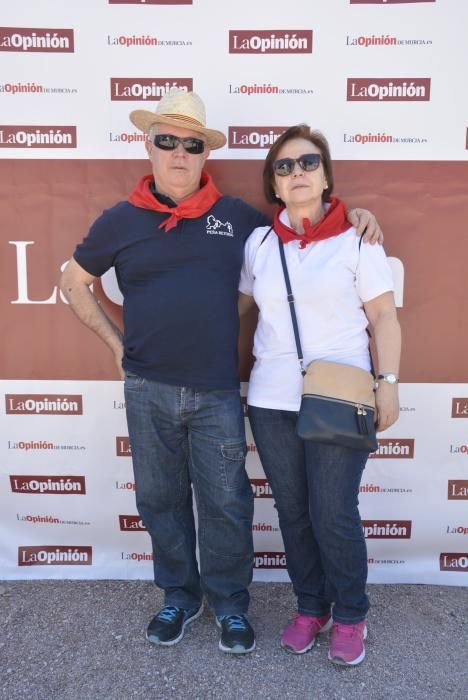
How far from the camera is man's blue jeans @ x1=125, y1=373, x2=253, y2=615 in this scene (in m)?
2.35

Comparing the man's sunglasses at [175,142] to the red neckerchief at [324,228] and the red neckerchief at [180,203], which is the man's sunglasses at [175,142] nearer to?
the red neckerchief at [180,203]

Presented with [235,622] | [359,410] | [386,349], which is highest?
[386,349]

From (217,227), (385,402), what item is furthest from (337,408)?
(217,227)

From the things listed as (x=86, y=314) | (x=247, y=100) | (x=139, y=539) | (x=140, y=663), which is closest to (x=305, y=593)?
(x=140, y=663)

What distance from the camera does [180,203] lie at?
2.33 m

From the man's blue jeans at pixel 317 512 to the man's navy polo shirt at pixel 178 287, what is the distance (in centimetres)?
29

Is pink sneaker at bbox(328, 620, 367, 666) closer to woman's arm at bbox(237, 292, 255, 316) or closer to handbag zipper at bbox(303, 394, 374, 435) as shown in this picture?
handbag zipper at bbox(303, 394, 374, 435)

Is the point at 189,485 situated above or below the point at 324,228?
below

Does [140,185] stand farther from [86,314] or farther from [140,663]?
[140,663]

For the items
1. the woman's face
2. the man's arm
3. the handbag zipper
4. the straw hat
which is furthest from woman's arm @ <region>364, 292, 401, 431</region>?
the man's arm

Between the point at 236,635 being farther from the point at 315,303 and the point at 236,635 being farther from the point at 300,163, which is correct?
the point at 300,163

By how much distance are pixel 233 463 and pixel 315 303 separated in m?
0.73

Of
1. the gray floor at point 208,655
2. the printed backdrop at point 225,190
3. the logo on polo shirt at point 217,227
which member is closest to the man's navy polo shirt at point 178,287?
the logo on polo shirt at point 217,227

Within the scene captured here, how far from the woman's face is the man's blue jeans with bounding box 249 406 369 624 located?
796mm
